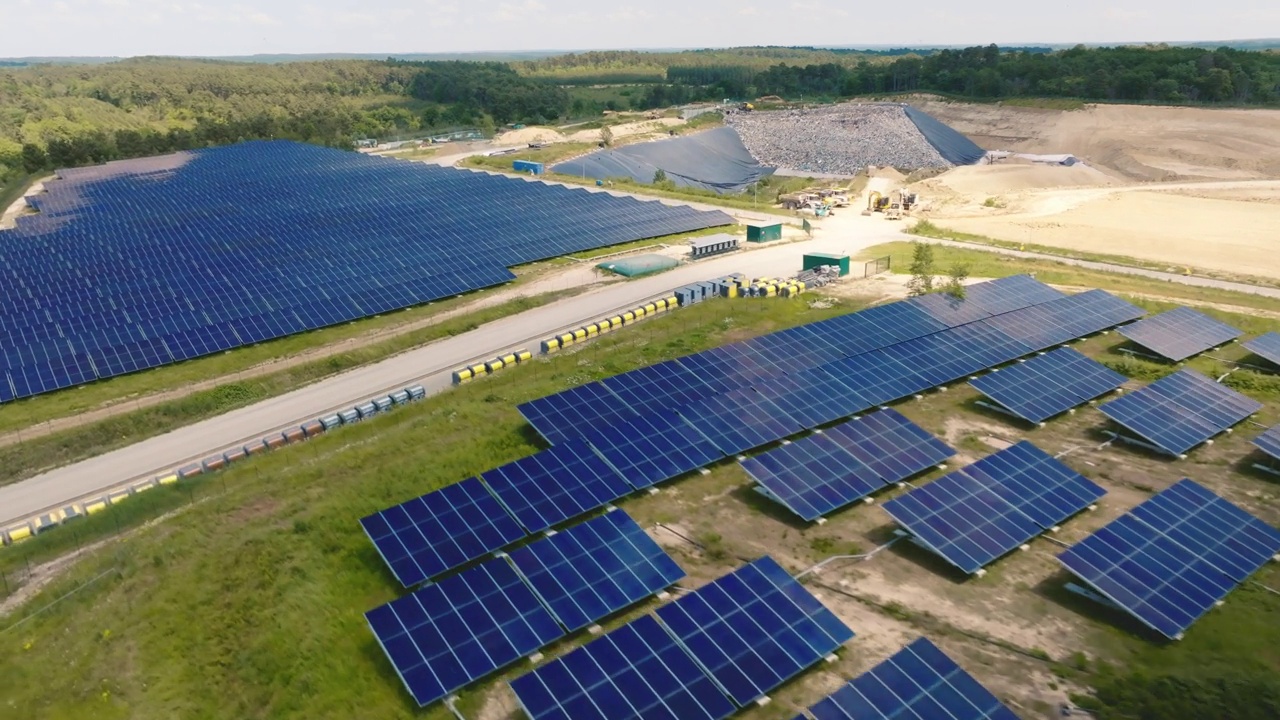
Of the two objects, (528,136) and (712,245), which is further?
(528,136)

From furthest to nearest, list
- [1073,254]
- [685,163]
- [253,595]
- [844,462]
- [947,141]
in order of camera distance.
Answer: [947,141] → [685,163] → [1073,254] → [844,462] → [253,595]

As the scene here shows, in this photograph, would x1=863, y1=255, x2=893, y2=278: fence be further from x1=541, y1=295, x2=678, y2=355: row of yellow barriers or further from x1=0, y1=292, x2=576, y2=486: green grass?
x1=0, y1=292, x2=576, y2=486: green grass

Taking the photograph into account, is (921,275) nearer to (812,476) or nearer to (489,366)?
(812,476)

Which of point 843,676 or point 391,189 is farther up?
point 391,189

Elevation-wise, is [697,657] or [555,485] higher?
[555,485]

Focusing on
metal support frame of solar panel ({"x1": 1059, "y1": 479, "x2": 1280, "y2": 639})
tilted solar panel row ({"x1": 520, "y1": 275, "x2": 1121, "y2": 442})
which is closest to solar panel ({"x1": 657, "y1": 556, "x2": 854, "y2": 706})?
metal support frame of solar panel ({"x1": 1059, "y1": 479, "x2": 1280, "y2": 639})

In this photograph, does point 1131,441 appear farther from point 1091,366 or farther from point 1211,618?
point 1211,618

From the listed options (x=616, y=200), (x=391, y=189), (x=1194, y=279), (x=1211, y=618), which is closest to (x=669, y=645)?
(x=1211, y=618)

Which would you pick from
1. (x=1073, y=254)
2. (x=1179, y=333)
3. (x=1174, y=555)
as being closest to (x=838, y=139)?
(x=1073, y=254)
